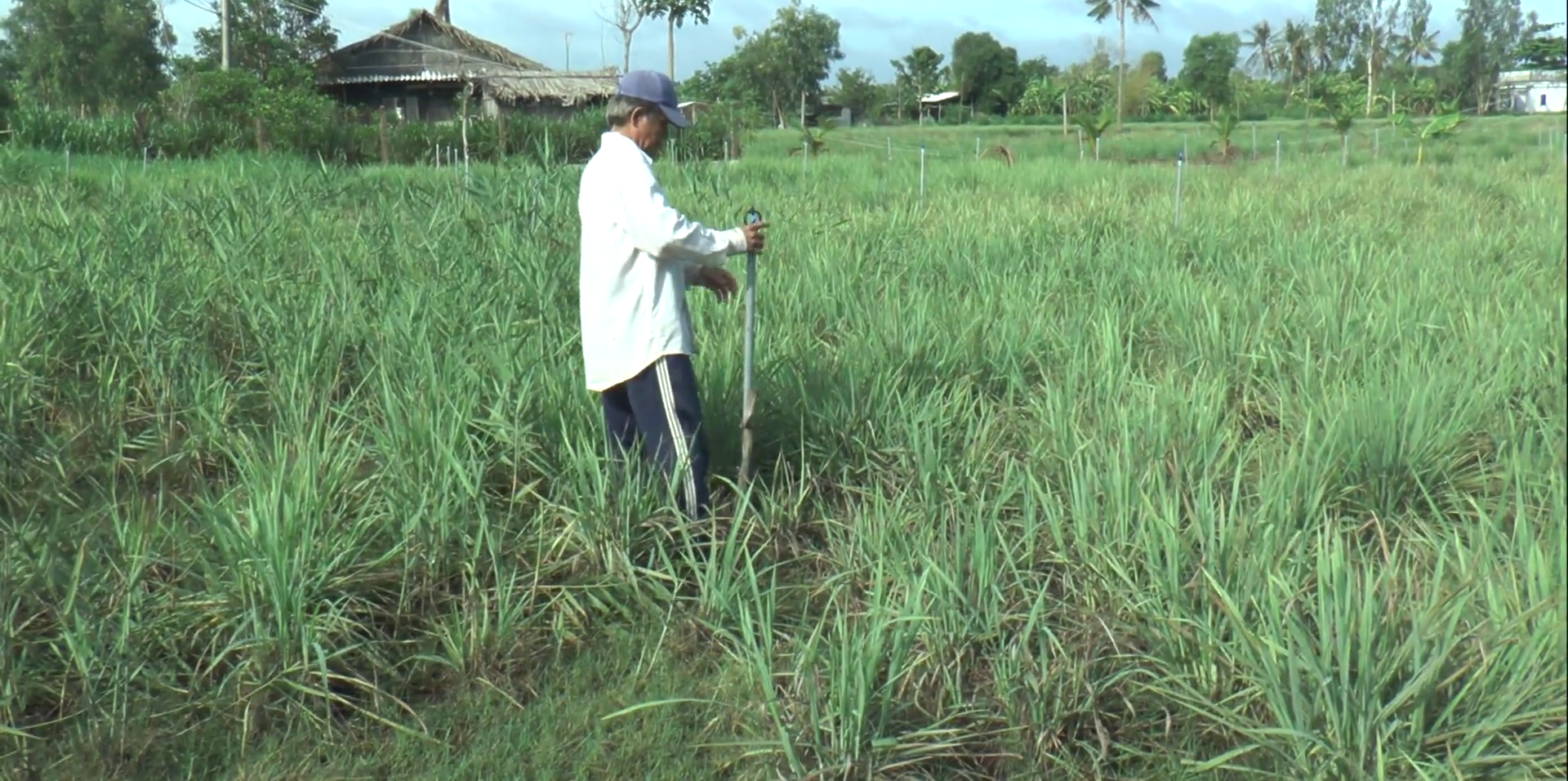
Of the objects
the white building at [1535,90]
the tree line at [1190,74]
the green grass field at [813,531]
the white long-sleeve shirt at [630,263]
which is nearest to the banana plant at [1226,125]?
the tree line at [1190,74]

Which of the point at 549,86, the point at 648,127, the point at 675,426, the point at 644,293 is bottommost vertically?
the point at 675,426

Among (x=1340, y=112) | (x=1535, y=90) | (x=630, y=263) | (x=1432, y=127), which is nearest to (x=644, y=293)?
(x=630, y=263)

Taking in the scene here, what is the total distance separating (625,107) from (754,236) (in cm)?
48

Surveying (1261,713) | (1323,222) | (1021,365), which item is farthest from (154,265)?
(1323,222)

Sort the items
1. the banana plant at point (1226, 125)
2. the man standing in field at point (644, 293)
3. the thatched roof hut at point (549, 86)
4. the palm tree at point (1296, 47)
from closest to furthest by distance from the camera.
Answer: the palm tree at point (1296, 47), the man standing in field at point (644, 293), the banana plant at point (1226, 125), the thatched roof hut at point (549, 86)

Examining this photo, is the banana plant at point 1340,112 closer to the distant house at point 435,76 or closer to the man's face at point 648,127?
the man's face at point 648,127

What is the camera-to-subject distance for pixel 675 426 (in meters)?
3.44

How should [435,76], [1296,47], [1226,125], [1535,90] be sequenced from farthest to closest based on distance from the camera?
1. [435,76]
2. [1226,125]
3. [1296,47]
4. [1535,90]

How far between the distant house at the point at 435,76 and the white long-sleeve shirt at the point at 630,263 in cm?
2794

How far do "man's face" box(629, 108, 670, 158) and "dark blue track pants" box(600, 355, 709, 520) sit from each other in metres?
0.57

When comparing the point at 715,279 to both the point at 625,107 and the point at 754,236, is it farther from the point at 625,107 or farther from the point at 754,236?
the point at 625,107

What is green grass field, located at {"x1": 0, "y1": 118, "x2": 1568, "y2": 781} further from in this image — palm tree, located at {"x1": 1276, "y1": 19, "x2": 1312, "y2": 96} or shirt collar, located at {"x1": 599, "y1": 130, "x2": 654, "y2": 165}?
shirt collar, located at {"x1": 599, "y1": 130, "x2": 654, "y2": 165}

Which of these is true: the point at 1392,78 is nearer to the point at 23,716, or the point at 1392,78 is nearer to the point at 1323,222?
the point at 23,716

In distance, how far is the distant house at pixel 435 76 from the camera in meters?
30.8
